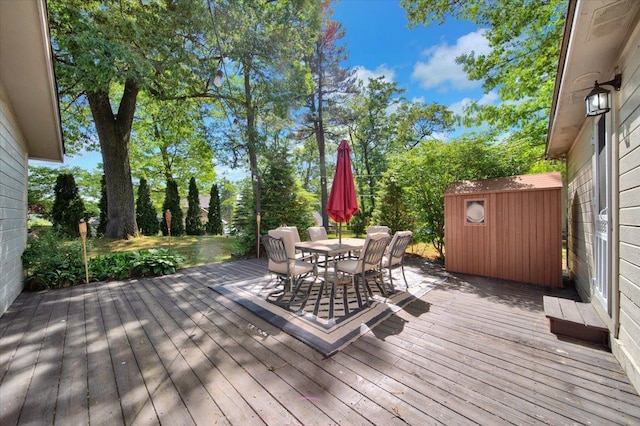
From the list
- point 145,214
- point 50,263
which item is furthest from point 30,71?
point 145,214

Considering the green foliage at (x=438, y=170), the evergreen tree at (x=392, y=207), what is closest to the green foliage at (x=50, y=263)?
the evergreen tree at (x=392, y=207)

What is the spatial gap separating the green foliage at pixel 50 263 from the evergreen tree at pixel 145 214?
845 centimetres

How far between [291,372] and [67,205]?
517 inches

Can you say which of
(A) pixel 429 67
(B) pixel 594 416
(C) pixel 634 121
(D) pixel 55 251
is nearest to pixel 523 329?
(B) pixel 594 416

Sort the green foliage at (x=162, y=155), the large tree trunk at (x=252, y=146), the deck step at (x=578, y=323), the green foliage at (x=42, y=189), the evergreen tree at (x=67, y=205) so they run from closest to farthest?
the deck step at (x=578, y=323) → the large tree trunk at (x=252, y=146) → the evergreen tree at (x=67, y=205) → the green foliage at (x=42, y=189) → the green foliage at (x=162, y=155)

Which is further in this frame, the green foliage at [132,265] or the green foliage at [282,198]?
the green foliage at [282,198]

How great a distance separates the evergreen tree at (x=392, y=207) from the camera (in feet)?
26.2

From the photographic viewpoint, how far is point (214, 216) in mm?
15867

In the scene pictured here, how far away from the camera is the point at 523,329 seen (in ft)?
9.38

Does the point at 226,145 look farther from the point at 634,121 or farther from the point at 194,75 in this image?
the point at 634,121

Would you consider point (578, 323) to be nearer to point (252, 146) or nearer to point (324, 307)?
point (324, 307)

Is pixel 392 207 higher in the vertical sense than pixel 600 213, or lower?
higher

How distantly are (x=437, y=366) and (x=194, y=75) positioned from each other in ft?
32.0

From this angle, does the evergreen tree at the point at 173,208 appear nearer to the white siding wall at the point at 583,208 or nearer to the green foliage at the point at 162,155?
the green foliage at the point at 162,155
